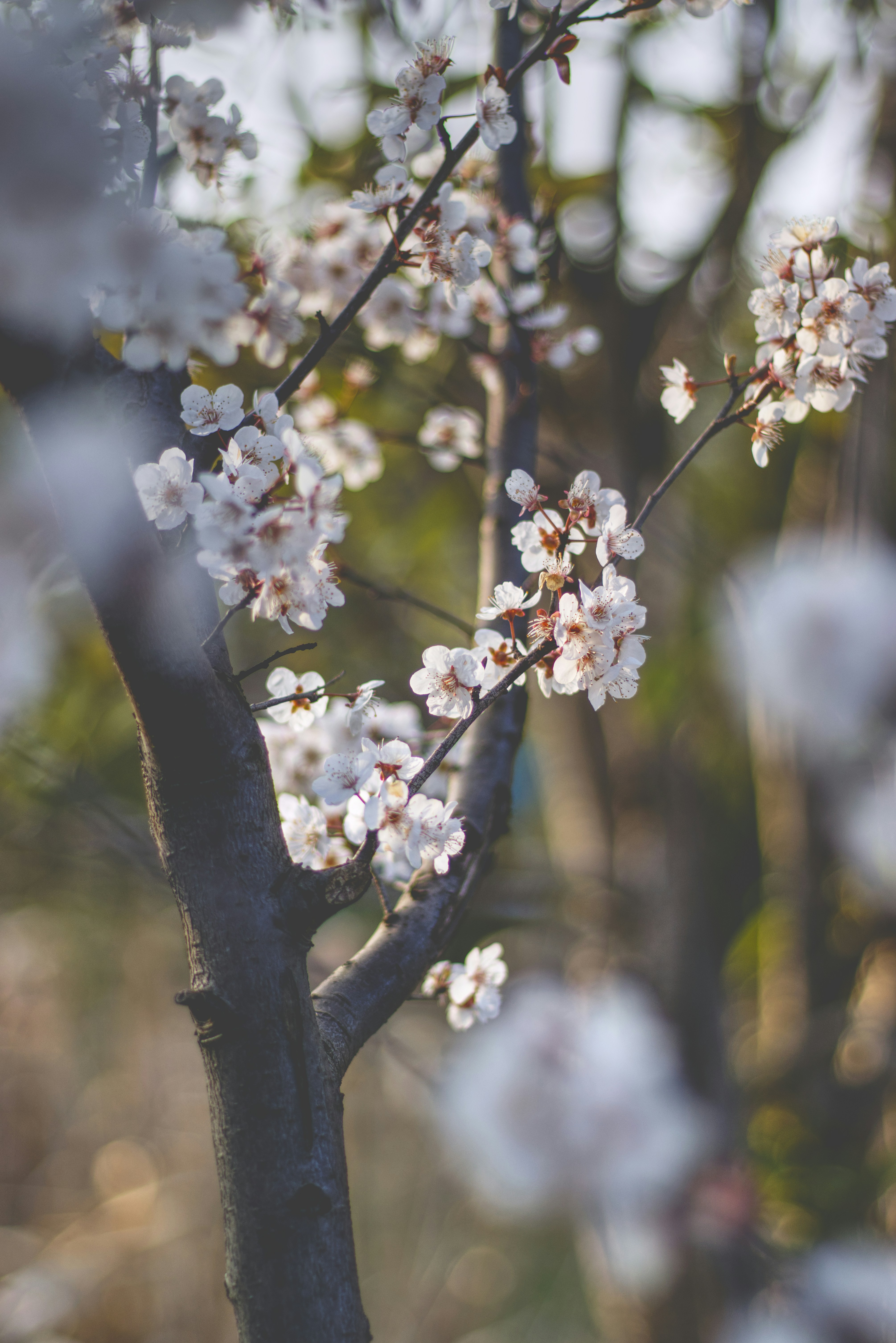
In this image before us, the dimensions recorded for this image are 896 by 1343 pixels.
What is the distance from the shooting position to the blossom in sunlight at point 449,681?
0.40 metres

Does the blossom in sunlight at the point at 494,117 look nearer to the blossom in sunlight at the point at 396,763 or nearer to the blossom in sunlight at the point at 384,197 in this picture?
the blossom in sunlight at the point at 384,197

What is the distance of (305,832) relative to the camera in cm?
47

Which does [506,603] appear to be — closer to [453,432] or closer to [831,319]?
[831,319]

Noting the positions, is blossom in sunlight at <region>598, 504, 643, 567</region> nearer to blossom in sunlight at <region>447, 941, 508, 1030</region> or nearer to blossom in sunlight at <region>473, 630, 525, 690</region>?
blossom in sunlight at <region>473, 630, 525, 690</region>

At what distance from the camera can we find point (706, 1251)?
4.61ft

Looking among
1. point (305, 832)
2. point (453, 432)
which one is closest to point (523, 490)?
point (305, 832)

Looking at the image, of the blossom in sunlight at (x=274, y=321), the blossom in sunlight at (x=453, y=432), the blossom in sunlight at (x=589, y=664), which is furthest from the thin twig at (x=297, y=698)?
the blossom in sunlight at (x=453, y=432)

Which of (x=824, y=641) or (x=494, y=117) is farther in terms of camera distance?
(x=824, y=641)

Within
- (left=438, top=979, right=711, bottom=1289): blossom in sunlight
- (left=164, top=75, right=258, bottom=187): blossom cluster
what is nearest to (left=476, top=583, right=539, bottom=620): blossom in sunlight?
(left=164, top=75, right=258, bottom=187): blossom cluster

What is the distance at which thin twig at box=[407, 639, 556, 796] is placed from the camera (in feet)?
1.19

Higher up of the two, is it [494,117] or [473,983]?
[494,117]

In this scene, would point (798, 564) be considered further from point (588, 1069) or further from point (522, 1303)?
point (522, 1303)

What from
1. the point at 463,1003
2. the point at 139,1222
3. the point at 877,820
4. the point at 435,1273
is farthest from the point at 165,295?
the point at 435,1273

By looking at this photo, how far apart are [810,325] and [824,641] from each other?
1278 millimetres
